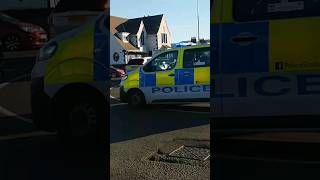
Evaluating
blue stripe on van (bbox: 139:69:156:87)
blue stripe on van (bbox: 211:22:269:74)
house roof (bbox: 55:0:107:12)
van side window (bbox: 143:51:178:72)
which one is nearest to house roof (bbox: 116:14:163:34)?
house roof (bbox: 55:0:107:12)

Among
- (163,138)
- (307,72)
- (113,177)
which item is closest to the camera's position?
(307,72)

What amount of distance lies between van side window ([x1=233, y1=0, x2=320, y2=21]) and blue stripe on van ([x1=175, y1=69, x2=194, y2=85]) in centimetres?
590

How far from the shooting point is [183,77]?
8500mm

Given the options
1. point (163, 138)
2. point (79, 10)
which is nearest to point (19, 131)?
point (79, 10)

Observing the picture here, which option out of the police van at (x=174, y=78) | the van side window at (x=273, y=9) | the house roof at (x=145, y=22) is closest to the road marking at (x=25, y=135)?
the house roof at (x=145, y=22)

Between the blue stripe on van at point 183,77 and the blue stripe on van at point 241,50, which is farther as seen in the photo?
the blue stripe on van at point 183,77

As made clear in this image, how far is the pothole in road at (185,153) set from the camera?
4586 millimetres

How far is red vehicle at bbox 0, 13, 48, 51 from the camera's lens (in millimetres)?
2330

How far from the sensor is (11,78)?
2365 mm

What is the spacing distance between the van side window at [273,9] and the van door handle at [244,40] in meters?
0.09

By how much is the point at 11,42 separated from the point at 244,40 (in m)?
1.15

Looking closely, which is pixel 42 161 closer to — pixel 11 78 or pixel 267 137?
pixel 11 78

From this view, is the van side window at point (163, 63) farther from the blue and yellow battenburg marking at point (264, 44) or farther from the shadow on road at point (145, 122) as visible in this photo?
the blue and yellow battenburg marking at point (264, 44)

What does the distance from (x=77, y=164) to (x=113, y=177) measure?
6.17 ft
